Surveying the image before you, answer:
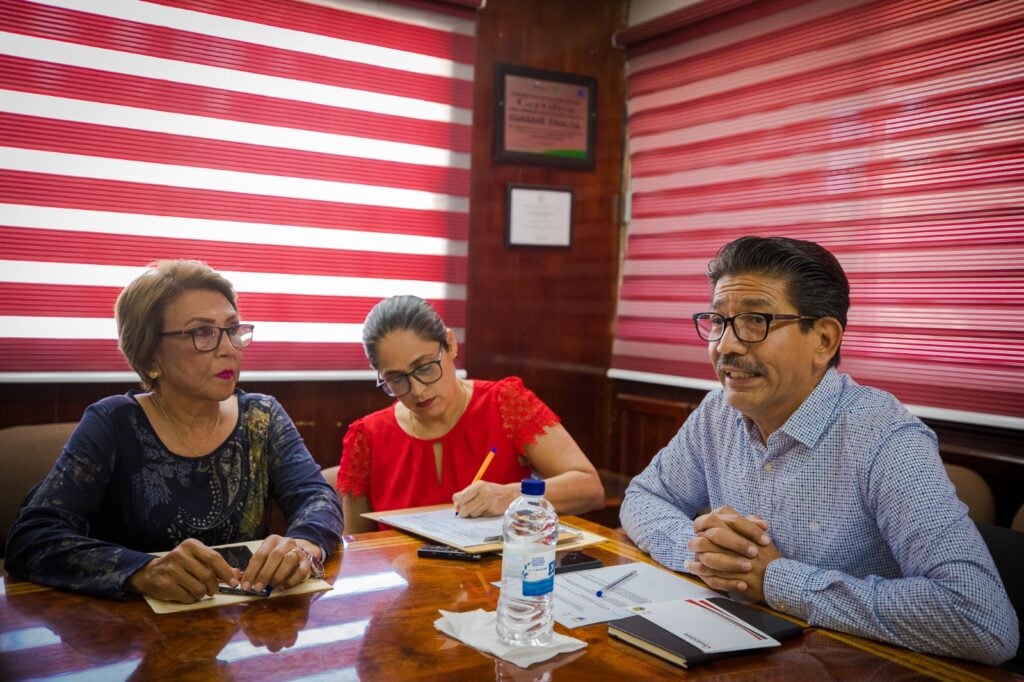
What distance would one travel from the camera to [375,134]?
388 centimetres

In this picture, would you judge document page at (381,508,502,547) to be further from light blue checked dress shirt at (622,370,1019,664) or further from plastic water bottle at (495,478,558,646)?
plastic water bottle at (495,478,558,646)

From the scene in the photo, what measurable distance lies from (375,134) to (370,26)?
0.47 m

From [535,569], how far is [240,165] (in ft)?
9.13

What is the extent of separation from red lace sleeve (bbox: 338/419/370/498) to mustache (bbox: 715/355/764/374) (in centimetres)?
125

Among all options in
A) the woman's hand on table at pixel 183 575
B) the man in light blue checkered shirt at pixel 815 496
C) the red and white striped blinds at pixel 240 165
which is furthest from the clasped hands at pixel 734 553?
the red and white striped blinds at pixel 240 165

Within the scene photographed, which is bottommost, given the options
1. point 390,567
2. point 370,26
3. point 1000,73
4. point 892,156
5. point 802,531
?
point 390,567

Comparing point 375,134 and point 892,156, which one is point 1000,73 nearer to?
point 892,156

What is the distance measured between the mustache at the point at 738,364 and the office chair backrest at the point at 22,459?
7.63 ft

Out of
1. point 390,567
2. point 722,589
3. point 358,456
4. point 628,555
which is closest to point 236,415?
point 358,456

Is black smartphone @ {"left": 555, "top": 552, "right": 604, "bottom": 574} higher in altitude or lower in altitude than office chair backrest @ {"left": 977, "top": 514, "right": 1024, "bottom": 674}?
lower

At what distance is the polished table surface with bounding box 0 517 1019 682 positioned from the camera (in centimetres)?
124

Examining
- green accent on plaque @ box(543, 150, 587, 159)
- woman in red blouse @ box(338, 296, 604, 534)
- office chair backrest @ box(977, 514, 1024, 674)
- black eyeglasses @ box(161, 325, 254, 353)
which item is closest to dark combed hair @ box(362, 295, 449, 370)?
woman in red blouse @ box(338, 296, 604, 534)

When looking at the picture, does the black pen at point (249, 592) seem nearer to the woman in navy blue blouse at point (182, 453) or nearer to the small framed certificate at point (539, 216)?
the woman in navy blue blouse at point (182, 453)

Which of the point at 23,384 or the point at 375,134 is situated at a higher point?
the point at 375,134
